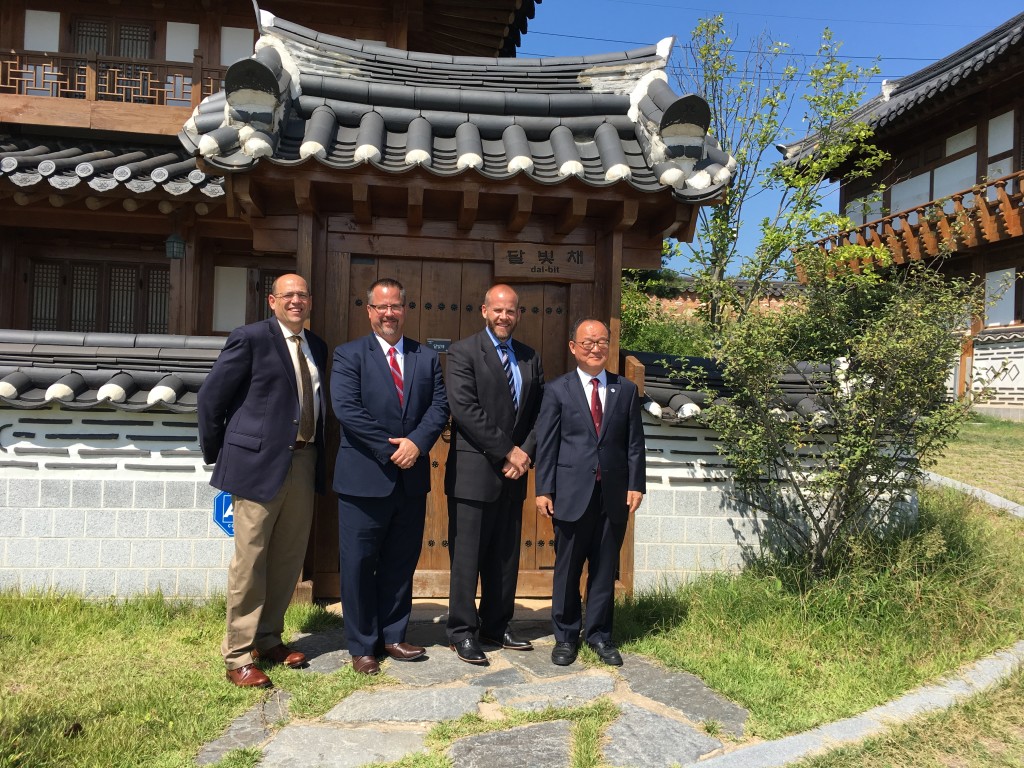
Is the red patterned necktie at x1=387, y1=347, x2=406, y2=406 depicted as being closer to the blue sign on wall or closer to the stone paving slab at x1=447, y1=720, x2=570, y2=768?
the blue sign on wall

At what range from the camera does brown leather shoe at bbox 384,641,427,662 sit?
441 cm

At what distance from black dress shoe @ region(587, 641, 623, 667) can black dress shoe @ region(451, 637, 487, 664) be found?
672 mm

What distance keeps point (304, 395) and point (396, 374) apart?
53cm

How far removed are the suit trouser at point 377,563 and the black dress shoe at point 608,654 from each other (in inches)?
45.3

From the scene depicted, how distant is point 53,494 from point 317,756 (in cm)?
298

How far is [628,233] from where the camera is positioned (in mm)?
5617

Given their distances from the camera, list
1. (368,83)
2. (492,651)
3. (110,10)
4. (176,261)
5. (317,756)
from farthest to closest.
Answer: (110,10)
(176,261)
(368,83)
(492,651)
(317,756)

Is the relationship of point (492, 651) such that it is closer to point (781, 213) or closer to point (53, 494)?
point (53, 494)

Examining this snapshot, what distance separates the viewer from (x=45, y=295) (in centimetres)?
903

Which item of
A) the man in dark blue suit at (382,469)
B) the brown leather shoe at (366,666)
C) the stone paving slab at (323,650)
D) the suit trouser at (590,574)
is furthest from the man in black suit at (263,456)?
the suit trouser at (590,574)

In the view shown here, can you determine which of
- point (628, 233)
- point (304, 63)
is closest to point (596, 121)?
point (628, 233)

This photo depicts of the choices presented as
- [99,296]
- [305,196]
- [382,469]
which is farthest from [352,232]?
[99,296]

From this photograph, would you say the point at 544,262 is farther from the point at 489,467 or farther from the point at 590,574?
the point at 590,574

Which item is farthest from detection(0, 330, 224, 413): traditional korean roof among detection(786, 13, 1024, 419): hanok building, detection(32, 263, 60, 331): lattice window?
detection(786, 13, 1024, 419): hanok building
